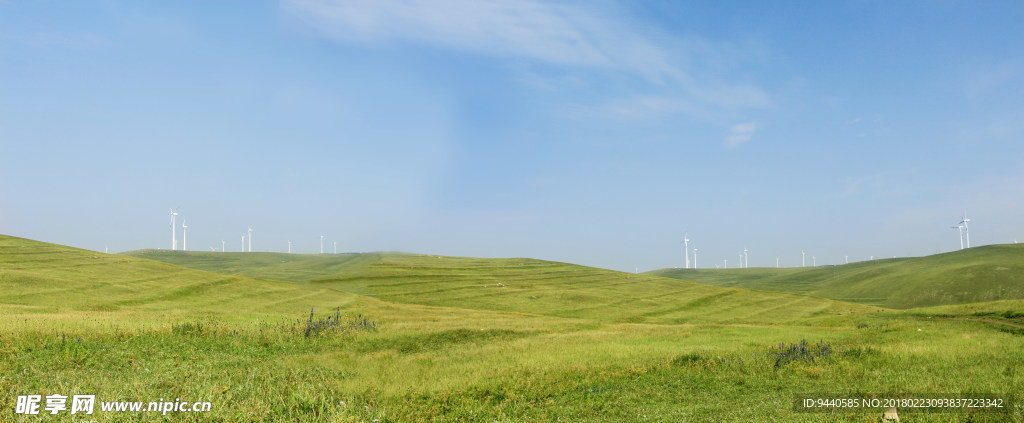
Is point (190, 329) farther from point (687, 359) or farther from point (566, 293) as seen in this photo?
point (566, 293)

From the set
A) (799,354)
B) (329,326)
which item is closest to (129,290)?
(329,326)

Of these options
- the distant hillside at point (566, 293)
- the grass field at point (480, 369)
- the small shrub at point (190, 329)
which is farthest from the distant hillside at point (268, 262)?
the small shrub at point (190, 329)

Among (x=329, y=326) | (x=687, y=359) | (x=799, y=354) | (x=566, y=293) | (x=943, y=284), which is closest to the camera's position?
(x=687, y=359)

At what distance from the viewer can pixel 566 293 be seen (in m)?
82.6

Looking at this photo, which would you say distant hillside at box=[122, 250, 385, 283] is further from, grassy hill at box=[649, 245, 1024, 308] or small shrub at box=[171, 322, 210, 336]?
grassy hill at box=[649, 245, 1024, 308]

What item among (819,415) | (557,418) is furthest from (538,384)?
(819,415)

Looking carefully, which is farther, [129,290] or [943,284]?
[943,284]

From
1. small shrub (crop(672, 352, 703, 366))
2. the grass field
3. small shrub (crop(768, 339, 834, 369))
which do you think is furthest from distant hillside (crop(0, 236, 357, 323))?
small shrub (crop(768, 339, 834, 369))

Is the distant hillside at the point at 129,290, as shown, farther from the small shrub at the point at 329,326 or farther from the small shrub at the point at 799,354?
the small shrub at the point at 799,354

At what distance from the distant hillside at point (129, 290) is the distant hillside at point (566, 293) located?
58.0 feet

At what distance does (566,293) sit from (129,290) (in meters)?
52.6

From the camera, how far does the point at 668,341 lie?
29.7 m

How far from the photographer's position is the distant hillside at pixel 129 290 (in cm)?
4362

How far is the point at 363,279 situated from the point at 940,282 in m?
131
